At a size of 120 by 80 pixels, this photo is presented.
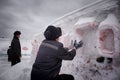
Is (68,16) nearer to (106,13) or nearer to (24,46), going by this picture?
(106,13)

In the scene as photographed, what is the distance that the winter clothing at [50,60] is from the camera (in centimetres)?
224

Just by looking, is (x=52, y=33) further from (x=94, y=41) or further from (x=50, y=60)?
(x=94, y=41)

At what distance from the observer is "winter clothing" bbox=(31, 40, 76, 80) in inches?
88.1

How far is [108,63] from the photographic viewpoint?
265cm

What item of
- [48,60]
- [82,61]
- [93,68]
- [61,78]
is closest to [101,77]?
[93,68]

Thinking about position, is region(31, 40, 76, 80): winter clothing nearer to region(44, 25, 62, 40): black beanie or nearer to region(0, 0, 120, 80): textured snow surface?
region(44, 25, 62, 40): black beanie

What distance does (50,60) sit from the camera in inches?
88.7

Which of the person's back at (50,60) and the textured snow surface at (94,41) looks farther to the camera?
the textured snow surface at (94,41)

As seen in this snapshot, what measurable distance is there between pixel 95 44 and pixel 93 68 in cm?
46

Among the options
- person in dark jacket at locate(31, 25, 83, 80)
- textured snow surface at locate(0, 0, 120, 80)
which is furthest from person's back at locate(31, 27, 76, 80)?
textured snow surface at locate(0, 0, 120, 80)

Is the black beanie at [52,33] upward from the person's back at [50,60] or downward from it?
upward

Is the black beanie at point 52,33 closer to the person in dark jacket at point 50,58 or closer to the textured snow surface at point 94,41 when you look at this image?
the person in dark jacket at point 50,58

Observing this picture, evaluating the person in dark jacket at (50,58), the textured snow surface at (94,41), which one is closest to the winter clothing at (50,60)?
the person in dark jacket at (50,58)

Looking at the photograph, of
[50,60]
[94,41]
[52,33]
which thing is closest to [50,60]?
[50,60]
